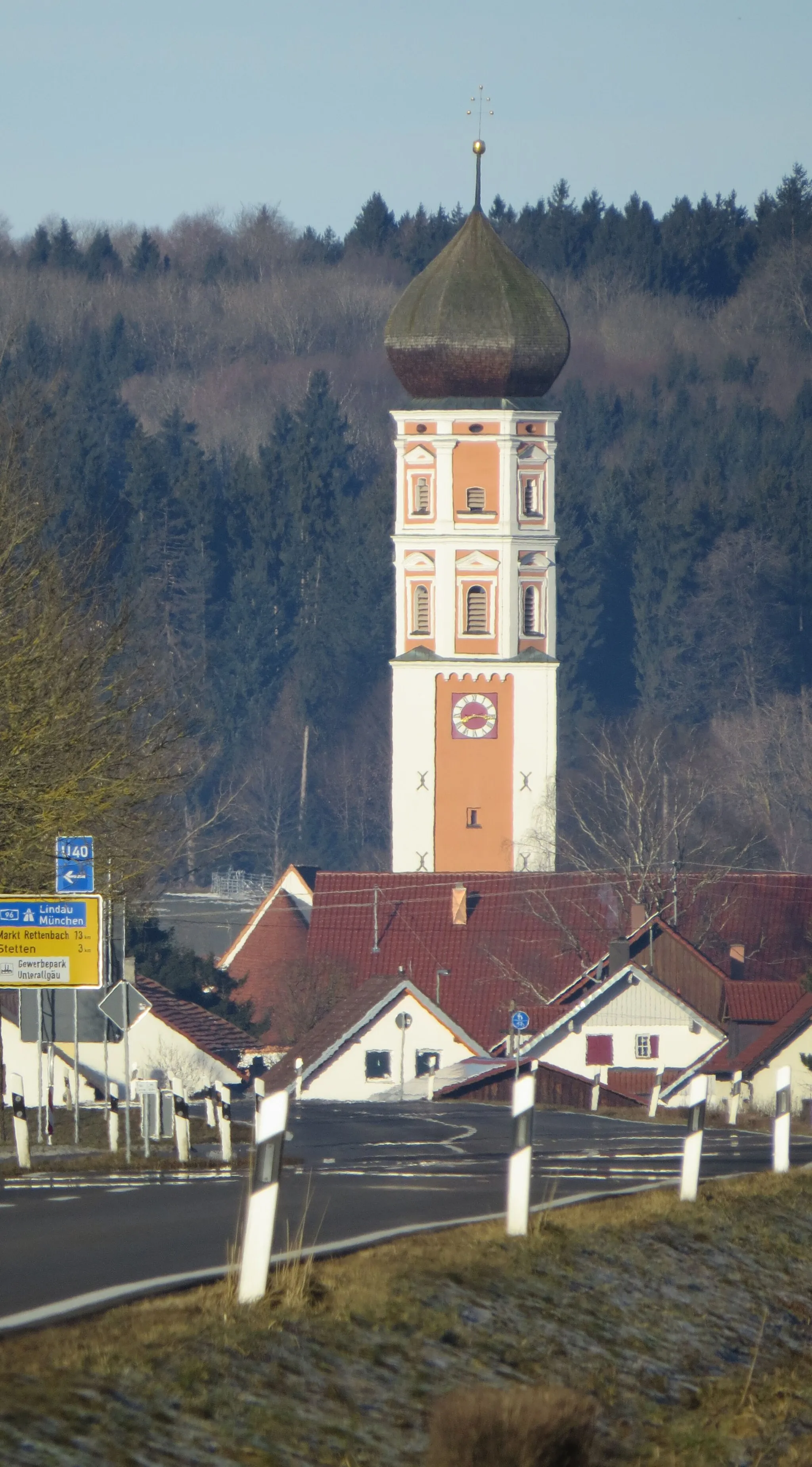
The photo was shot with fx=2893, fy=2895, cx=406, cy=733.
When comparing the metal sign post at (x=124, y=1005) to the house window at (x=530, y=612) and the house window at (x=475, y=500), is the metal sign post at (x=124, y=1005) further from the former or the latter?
the house window at (x=475, y=500)

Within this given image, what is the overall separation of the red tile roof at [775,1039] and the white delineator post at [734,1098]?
0.23 metres

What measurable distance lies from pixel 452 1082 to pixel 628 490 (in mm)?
66707

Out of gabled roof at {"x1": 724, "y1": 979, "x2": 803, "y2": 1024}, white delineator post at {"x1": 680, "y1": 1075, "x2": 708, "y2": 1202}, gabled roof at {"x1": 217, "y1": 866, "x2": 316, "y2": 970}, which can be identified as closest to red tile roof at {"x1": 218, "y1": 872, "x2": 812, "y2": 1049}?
gabled roof at {"x1": 217, "y1": 866, "x2": 316, "y2": 970}

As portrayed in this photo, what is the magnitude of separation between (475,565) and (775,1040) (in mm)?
34826

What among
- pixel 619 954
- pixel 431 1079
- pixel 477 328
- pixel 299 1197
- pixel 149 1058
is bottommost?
pixel 431 1079

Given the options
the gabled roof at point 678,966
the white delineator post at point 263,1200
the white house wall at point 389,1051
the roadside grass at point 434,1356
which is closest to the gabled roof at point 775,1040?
the gabled roof at point 678,966

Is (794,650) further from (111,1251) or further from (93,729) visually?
(111,1251)

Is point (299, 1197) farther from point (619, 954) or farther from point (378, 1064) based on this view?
point (619, 954)

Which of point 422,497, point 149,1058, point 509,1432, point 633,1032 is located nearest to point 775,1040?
point 633,1032

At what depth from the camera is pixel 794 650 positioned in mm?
123688

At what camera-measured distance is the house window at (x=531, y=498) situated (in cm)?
9644

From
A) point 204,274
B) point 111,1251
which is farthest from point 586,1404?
point 204,274

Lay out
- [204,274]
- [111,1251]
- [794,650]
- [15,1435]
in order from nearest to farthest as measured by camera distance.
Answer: [15,1435], [111,1251], [794,650], [204,274]

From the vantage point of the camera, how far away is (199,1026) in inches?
2574
